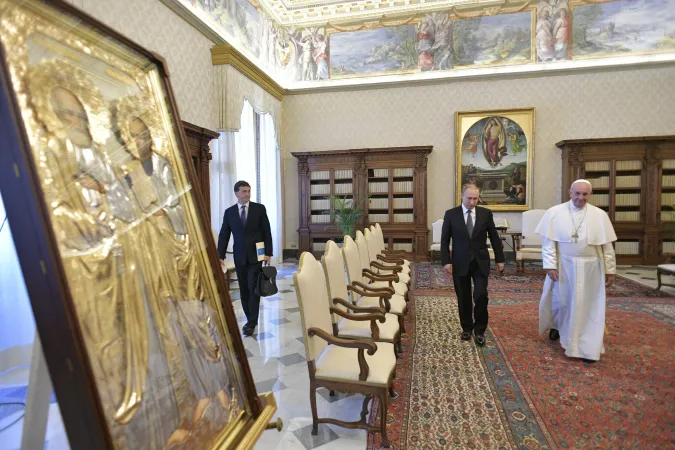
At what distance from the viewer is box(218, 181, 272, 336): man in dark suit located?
430cm

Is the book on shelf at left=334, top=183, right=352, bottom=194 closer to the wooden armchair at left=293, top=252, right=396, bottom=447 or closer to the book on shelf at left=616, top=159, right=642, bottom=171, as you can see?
the book on shelf at left=616, top=159, right=642, bottom=171

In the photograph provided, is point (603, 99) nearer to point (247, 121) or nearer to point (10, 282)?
point (247, 121)

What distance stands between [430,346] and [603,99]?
333 inches

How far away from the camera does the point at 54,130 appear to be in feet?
2.76

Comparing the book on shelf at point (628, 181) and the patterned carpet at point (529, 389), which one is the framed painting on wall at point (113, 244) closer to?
the patterned carpet at point (529, 389)

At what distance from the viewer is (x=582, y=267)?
3.59 metres

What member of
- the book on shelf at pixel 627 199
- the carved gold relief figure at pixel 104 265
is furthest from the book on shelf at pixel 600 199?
the carved gold relief figure at pixel 104 265

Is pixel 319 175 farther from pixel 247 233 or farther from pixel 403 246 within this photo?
pixel 247 233

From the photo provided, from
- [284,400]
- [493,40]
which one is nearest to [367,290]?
[284,400]

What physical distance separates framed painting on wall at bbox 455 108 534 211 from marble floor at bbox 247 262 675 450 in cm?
622

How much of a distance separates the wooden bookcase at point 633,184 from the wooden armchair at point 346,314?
25.6 ft

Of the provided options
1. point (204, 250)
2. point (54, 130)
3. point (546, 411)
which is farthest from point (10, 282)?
point (546, 411)

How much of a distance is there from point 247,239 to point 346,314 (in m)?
1.97

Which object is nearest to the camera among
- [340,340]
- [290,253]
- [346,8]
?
[340,340]
